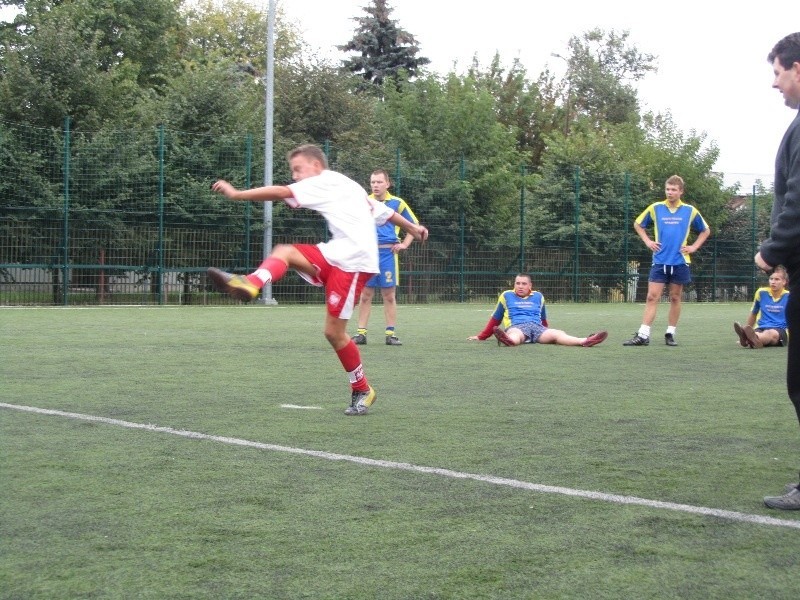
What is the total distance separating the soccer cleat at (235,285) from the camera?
6.26m

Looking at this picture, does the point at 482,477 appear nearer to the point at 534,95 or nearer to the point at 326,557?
the point at 326,557

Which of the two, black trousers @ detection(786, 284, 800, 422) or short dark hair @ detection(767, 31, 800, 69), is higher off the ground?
short dark hair @ detection(767, 31, 800, 69)

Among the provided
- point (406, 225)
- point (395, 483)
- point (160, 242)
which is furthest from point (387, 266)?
point (160, 242)

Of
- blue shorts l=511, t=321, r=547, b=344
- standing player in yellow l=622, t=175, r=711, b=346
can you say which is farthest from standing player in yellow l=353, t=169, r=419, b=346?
standing player in yellow l=622, t=175, r=711, b=346

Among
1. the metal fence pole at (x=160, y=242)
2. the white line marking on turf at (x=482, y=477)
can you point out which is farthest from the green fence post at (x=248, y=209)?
the white line marking on turf at (x=482, y=477)

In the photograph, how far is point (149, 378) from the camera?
8.62m

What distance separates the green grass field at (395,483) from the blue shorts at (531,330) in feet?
11.1

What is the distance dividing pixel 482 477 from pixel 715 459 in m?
1.25

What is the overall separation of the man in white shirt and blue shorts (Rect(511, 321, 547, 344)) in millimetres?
5940

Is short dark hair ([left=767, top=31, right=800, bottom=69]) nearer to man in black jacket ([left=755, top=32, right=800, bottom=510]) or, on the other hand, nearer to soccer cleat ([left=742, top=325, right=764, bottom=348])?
man in black jacket ([left=755, top=32, right=800, bottom=510])

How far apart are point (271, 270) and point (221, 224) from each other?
62.6 ft

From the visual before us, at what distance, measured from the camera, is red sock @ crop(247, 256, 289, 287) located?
20.8ft

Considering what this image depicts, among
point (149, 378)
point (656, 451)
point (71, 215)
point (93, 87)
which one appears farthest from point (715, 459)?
point (93, 87)

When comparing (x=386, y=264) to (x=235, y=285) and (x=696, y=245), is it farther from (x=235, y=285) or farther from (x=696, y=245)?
(x=235, y=285)
